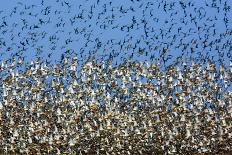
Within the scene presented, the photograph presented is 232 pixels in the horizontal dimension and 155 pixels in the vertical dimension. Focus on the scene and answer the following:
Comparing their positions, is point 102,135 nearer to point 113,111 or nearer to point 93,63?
point 113,111

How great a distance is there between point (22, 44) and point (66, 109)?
567 inches

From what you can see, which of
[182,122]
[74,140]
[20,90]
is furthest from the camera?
[20,90]

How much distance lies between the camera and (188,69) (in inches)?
2421

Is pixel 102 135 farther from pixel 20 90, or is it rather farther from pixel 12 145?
pixel 20 90

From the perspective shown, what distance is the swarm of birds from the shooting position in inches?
1971

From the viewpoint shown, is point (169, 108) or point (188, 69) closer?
point (169, 108)

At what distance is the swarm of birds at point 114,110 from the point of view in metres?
50.1

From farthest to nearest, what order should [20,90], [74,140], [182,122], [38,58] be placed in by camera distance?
[38,58] → [20,90] → [182,122] → [74,140]

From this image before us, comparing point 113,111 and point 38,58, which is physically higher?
point 38,58

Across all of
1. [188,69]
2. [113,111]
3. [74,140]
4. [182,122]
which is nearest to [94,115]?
[113,111]

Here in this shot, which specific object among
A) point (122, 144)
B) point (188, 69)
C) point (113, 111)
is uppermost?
point (188, 69)

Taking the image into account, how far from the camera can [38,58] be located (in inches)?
2504

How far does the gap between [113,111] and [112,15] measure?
11.6 m

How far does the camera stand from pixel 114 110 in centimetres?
5575
